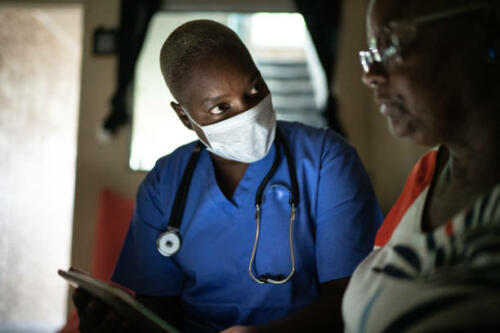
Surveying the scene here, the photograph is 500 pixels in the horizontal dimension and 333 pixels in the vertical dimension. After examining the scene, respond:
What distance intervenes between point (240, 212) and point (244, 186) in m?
0.08

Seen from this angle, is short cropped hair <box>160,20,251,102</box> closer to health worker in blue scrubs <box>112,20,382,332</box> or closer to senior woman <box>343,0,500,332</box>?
health worker in blue scrubs <box>112,20,382,332</box>

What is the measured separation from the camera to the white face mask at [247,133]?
1141 mm

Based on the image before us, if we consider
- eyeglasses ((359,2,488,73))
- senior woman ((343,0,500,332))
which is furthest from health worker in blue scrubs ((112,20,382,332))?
eyeglasses ((359,2,488,73))

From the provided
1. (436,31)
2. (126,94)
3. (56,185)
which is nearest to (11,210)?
(56,185)

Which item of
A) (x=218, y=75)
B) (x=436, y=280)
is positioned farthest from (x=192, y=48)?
(x=436, y=280)

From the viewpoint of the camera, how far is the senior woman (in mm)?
499

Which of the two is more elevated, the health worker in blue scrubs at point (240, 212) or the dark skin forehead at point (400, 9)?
the dark skin forehead at point (400, 9)

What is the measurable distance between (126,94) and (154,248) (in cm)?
186

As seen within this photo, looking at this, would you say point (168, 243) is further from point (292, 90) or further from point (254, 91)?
point (292, 90)

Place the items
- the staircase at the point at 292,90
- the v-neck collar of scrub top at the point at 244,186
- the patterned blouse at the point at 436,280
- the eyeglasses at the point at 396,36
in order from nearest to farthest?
1. the patterned blouse at the point at 436,280
2. the eyeglasses at the point at 396,36
3. the v-neck collar of scrub top at the point at 244,186
4. the staircase at the point at 292,90

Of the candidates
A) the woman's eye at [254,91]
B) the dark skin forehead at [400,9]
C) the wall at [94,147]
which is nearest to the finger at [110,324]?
the woman's eye at [254,91]

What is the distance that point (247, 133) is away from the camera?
115 cm

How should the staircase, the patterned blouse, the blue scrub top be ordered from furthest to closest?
1. the staircase
2. the blue scrub top
3. the patterned blouse

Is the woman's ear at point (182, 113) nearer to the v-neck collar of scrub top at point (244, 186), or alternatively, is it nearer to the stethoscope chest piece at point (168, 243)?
the v-neck collar of scrub top at point (244, 186)
